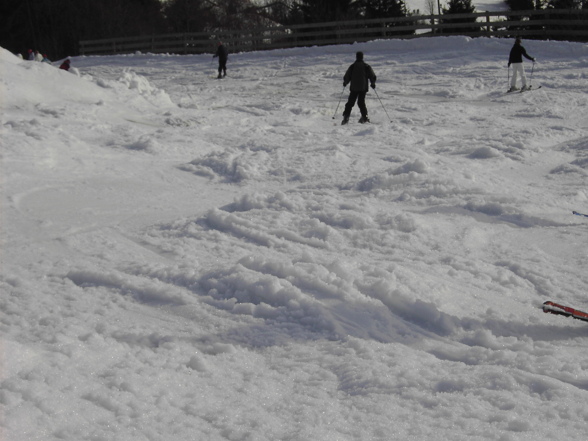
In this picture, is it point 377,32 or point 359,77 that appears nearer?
point 359,77

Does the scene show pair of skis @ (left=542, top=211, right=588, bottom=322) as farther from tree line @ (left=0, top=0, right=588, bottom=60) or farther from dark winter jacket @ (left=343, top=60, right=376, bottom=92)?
tree line @ (left=0, top=0, right=588, bottom=60)

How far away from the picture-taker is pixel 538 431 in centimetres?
292

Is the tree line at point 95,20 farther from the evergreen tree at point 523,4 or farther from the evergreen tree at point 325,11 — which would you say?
the evergreen tree at point 523,4

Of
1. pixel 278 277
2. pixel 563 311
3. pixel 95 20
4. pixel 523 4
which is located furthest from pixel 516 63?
pixel 95 20

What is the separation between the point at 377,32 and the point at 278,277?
22997 mm

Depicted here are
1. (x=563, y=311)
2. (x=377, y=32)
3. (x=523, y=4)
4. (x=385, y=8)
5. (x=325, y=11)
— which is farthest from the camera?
(x=325, y=11)

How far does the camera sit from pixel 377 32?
84.7ft

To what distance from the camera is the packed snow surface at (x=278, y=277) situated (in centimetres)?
306

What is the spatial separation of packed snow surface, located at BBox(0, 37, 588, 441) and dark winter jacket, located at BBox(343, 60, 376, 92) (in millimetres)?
1517

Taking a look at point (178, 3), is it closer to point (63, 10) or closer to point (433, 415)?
point (63, 10)

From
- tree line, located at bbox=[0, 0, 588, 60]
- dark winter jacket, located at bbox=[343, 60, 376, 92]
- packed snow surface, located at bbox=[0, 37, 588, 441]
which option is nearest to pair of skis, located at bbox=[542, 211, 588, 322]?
packed snow surface, located at bbox=[0, 37, 588, 441]

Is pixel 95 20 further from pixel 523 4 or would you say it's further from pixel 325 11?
pixel 523 4

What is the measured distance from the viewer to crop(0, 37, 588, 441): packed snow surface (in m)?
3.06

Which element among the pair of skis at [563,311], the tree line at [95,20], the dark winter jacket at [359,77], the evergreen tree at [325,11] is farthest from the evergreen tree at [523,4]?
the pair of skis at [563,311]
